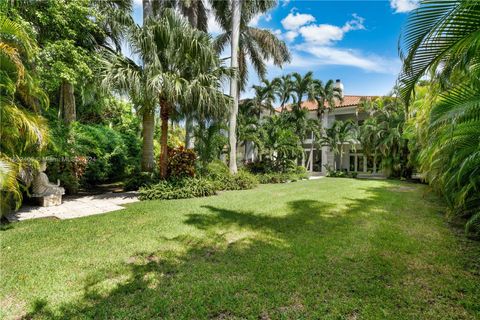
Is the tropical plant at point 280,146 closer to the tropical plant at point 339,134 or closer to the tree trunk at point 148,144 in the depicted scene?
the tropical plant at point 339,134

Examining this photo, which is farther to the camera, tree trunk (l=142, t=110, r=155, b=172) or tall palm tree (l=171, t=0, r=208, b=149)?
tall palm tree (l=171, t=0, r=208, b=149)

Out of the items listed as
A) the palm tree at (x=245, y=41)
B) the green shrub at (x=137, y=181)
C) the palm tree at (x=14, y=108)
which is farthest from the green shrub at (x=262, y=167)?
the palm tree at (x=14, y=108)

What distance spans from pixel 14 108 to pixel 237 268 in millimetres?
5093

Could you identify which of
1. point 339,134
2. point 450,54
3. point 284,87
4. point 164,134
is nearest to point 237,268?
point 450,54

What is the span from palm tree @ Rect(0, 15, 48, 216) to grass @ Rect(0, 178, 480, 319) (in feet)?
4.54

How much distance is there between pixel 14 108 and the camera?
4.92 m

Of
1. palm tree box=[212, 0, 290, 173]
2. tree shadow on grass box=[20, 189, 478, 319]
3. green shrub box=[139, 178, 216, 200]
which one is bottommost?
tree shadow on grass box=[20, 189, 478, 319]

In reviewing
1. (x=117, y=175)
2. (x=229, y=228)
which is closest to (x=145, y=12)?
(x=117, y=175)

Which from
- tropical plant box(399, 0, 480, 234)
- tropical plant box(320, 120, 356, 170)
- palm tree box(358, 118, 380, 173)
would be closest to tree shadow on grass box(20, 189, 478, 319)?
tropical plant box(399, 0, 480, 234)

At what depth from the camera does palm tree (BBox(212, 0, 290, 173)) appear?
14.4 meters

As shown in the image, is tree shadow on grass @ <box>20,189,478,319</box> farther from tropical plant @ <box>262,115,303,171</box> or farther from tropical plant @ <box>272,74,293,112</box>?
tropical plant @ <box>272,74,293,112</box>

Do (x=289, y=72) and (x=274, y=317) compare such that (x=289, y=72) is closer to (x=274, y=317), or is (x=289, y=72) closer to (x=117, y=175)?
(x=117, y=175)

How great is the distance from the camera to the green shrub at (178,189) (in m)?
9.35

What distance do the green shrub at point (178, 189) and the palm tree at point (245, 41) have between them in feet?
13.0
